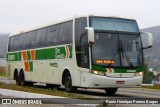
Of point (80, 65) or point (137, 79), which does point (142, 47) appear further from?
point (80, 65)

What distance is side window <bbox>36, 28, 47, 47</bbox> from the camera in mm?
24502

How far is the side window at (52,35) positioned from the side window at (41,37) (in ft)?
1.98

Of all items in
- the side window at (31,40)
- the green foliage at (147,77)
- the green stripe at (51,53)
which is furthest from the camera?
the green foliage at (147,77)

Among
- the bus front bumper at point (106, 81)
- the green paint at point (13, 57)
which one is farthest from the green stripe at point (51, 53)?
the green paint at point (13, 57)

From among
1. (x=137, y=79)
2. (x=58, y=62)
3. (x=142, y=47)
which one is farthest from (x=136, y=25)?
(x=58, y=62)

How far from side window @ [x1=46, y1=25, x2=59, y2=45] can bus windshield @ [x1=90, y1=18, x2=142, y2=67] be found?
140 inches

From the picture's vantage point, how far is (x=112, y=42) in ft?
63.2

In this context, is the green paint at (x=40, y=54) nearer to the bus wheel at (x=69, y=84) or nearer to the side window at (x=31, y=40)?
the side window at (x=31, y=40)

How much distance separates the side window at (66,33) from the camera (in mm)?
21031

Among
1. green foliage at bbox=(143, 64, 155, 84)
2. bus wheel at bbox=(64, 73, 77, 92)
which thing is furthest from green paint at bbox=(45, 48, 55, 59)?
green foliage at bbox=(143, 64, 155, 84)

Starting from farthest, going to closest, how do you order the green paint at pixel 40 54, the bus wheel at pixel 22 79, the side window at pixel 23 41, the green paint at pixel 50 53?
the bus wheel at pixel 22 79 → the side window at pixel 23 41 → the green paint at pixel 40 54 → the green paint at pixel 50 53

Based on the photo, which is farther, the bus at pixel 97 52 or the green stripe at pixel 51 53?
the green stripe at pixel 51 53

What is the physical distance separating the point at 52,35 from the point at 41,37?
1.90 m

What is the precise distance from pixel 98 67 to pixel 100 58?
393 mm
